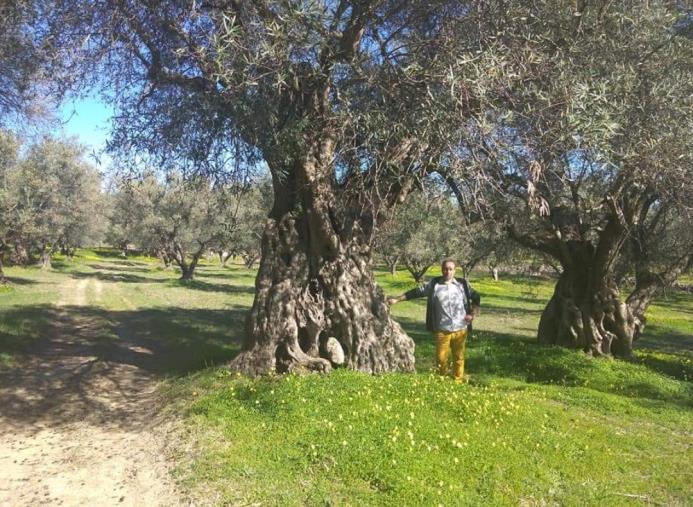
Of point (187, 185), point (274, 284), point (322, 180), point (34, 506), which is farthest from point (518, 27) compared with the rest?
point (34, 506)

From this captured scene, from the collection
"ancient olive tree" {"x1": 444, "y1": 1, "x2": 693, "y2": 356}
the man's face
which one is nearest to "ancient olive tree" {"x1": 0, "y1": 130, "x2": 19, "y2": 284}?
"ancient olive tree" {"x1": 444, "y1": 1, "x2": 693, "y2": 356}

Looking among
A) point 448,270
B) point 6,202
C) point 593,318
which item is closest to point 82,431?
point 448,270

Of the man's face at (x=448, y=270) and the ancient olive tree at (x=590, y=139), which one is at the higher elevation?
the ancient olive tree at (x=590, y=139)

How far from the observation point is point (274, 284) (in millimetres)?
10750

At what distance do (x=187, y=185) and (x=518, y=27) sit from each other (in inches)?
289

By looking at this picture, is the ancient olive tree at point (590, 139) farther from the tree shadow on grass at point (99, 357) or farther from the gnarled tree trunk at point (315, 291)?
the tree shadow on grass at point (99, 357)

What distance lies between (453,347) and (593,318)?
7.63 m

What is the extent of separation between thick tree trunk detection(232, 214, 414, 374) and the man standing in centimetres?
126

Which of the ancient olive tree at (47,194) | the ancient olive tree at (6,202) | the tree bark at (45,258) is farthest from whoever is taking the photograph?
the tree bark at (45,258)

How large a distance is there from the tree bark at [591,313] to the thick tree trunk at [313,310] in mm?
6781

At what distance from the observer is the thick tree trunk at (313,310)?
1023 centimetres

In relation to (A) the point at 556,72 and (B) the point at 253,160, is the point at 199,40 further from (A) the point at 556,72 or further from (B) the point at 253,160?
(A) the point at 556,72

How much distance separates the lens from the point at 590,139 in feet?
24.0

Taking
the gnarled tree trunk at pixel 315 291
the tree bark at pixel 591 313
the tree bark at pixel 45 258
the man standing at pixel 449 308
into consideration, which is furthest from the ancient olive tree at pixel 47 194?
the man standing at pixel 449 308
